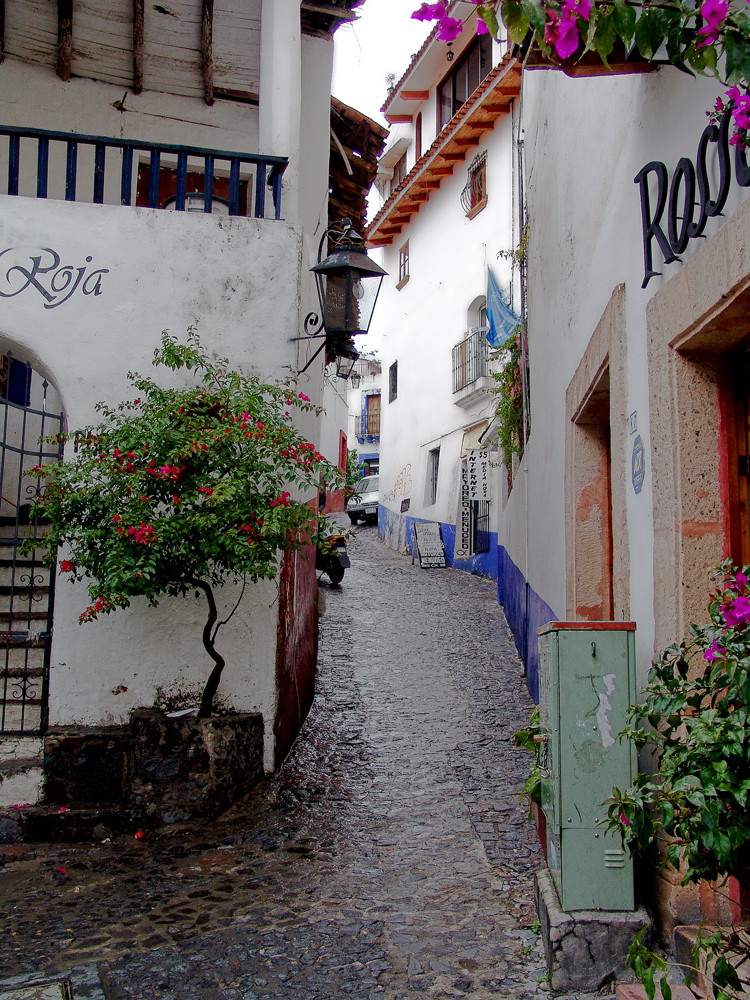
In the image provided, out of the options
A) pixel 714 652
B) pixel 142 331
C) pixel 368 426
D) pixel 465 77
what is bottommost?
pixel 714 652

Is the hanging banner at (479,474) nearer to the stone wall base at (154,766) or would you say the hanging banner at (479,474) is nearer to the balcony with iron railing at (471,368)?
the balcony with iron railing at (471,368)

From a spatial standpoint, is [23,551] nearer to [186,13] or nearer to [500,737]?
[500,737]

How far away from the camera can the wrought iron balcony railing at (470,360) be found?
55.0 feet

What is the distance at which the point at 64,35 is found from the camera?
26.4 feet

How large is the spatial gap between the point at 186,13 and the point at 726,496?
7.53 meters

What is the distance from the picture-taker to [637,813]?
228cm

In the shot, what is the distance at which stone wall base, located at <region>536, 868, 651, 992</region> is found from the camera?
10.4 ft

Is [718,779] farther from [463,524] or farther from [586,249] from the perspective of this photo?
[463,524]

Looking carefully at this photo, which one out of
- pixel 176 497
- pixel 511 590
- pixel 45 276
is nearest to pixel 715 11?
pixel 176 497

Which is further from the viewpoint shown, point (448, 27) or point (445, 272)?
point (445, 272)

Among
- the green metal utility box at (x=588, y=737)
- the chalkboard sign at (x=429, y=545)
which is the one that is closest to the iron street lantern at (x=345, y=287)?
the green metal utility box at (x=588, y=737)

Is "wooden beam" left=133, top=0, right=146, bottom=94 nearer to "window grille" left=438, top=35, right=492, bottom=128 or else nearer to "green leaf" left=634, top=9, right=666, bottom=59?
"green leaf" left=634, top=9, right=666, bottom=59

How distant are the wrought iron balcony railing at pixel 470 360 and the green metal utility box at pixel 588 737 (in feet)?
43.7

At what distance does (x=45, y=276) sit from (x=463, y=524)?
12.1 m
